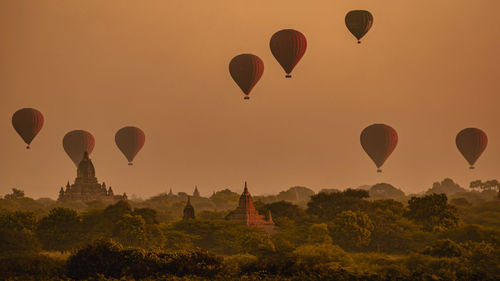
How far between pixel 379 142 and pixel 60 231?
67.6m

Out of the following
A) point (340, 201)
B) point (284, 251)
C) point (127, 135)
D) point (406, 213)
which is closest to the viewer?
point (284, 251)

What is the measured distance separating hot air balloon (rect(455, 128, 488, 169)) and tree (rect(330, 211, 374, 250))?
57.4m

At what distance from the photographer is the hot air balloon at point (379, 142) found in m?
156

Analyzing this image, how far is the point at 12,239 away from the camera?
108688mm

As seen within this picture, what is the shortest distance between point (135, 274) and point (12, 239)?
49629 mm

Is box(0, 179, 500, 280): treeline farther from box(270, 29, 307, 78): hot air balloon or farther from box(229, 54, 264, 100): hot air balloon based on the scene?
box(270, 29, 307, 78): hot air balloon

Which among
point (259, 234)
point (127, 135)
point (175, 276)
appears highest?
point (127, 135)

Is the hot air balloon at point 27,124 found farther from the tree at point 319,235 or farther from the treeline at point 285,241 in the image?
the tree at point 319,235

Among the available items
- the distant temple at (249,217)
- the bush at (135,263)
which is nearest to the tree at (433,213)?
the distant temple at (249,217)

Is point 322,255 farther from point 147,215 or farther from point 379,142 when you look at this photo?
point 379,142

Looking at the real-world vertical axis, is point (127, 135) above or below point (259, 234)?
above

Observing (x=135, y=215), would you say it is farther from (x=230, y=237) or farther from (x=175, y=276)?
(x=175, y=276)

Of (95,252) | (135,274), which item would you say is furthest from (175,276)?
(95,252)

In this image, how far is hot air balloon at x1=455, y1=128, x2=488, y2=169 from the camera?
174 m
